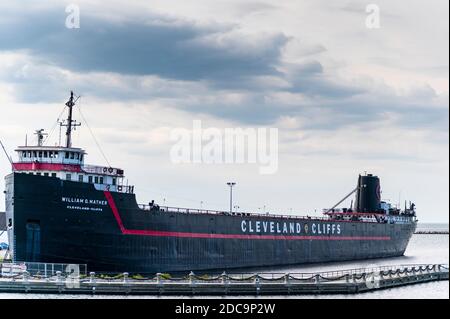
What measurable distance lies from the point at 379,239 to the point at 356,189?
11.4m

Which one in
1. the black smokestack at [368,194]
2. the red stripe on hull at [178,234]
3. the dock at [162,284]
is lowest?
the dock at [162,284]

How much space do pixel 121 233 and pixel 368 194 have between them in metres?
61.8

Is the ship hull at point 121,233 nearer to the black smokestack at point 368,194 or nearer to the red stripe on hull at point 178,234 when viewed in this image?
the red stripe on hull at point 178,234

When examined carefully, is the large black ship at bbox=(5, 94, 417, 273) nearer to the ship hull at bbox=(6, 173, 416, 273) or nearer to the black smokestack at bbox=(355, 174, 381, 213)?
the ship hull at bbox=(6, 173, 416, 273)

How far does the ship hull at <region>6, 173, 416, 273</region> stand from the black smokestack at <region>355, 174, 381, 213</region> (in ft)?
109

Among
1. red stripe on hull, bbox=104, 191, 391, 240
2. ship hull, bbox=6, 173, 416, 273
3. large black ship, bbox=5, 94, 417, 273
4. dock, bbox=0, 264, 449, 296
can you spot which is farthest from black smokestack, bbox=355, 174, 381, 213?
dock, bbox=0, 264, 449, 296

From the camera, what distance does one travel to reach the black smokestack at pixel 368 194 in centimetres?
12550

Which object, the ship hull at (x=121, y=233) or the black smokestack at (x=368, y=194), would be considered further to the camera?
the black smokestack at (x=368, y=194)

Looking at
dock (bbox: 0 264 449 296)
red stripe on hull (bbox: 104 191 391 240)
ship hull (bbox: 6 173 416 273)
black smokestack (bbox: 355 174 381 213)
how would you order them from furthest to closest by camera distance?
black smokestack (bbox: 355 174 381 213)
red stripe on hull (bbox: 104 191 391 240)
ship hull (bbox: 6 173 416 273)
dock (bbox: 0 264 449 296)

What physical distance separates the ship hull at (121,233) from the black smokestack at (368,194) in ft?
109

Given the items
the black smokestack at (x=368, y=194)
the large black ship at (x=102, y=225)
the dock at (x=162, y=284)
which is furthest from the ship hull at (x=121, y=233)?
the black smokestack at (x=368, y=194)

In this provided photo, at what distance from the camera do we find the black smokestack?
126 m
